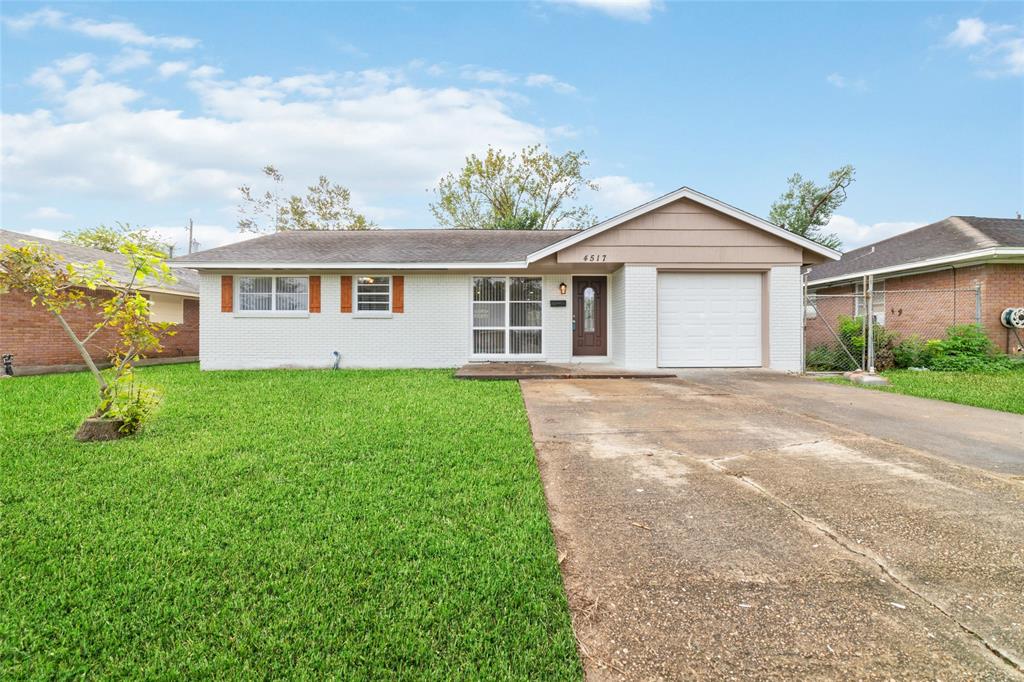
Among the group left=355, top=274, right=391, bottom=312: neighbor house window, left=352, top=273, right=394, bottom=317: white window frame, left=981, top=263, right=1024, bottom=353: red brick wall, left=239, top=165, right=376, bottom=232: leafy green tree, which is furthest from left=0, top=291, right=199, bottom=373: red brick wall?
left=981, top=263, right=1024, bottom=353: red brick wall

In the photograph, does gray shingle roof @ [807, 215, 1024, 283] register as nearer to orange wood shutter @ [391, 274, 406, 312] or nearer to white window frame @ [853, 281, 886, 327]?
white window frame @ [853, 281, 886, 327]

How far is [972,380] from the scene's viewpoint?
8.51 metres

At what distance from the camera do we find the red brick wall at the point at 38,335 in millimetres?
10992

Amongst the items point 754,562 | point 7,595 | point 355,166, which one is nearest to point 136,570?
point 7,595

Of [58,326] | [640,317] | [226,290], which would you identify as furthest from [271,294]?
[640,317]

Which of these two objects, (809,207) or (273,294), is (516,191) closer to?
(273,294)

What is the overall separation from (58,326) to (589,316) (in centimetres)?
1467

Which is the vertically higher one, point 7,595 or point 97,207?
point 97,207

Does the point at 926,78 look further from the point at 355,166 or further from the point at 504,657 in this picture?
the point at 355,166

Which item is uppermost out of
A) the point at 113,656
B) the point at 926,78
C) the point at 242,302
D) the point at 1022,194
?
the point at 926,78

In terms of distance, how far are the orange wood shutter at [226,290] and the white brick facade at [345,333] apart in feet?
0.42

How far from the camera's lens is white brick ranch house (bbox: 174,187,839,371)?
32.9 ft

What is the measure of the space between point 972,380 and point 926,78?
1235 cm

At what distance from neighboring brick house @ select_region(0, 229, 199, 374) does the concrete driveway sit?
31.2 feet
